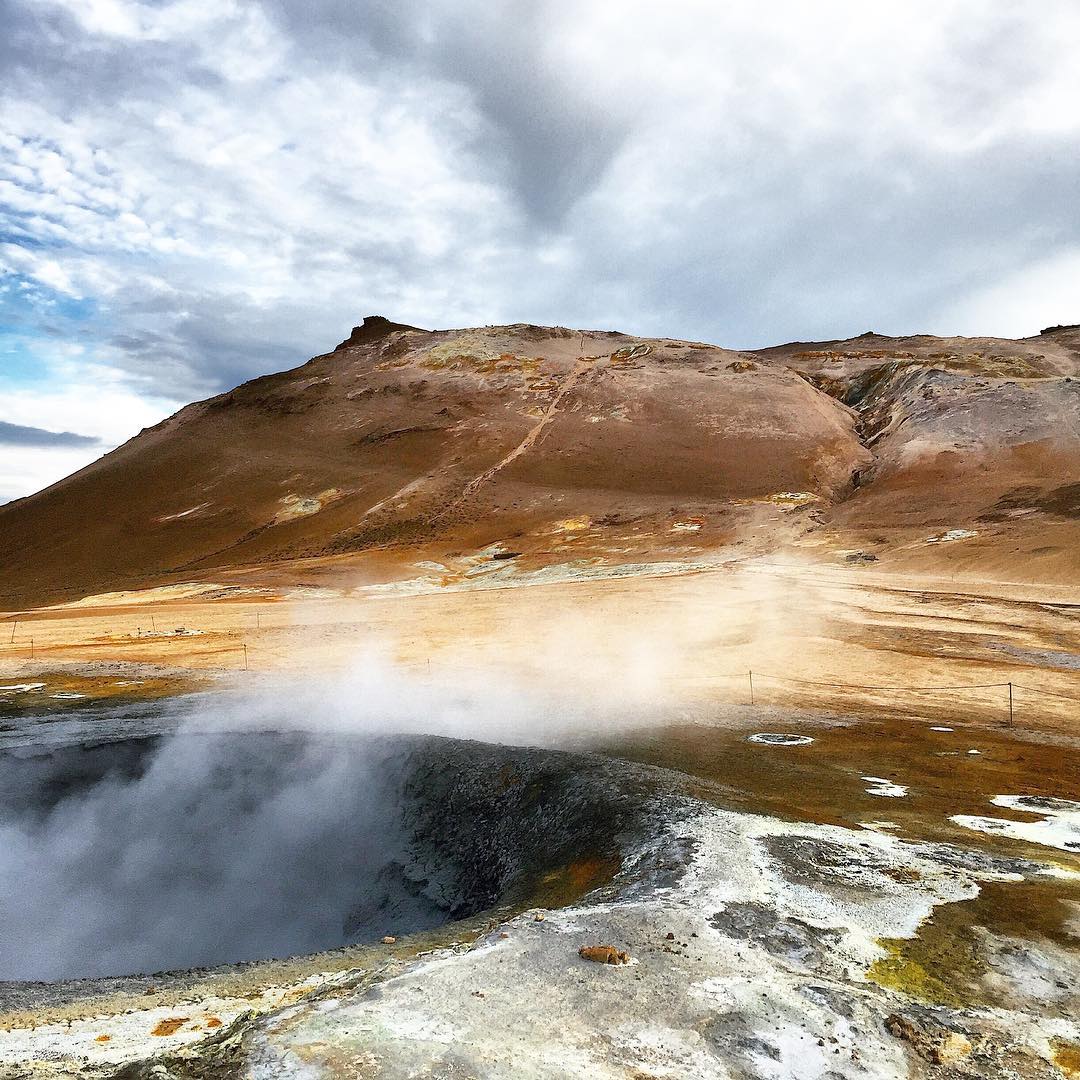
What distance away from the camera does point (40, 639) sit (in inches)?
1313

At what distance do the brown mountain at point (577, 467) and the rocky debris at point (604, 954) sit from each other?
38596mm

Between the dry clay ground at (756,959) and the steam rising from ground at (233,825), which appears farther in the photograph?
the steam rising from ground at (233,825)

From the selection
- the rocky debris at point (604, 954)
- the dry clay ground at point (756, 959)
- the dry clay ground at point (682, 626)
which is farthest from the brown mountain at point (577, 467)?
the rocky debris at point (604, 954)

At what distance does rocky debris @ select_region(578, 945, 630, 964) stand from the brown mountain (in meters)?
38.6

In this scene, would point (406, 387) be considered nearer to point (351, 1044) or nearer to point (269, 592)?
point (269, 592)

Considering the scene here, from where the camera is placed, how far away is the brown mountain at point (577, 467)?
54.4 m

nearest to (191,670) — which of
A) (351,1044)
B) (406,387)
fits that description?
(351,1044)

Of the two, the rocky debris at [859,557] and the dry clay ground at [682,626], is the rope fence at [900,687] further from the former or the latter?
the rocky debris at [859,557]

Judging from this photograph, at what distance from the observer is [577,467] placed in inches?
2970

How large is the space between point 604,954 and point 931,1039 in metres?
1.99

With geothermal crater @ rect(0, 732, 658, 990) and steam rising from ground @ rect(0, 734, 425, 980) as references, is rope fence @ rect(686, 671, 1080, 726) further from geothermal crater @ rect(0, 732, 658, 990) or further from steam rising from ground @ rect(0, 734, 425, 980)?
steam rising from ground @ rect(0, 734, 425, 980)

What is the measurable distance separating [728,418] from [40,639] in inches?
2510

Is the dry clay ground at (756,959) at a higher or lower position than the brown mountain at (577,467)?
lower

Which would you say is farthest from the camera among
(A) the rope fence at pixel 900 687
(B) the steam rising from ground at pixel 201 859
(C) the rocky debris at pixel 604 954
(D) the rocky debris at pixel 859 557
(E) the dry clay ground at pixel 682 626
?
(D) the rocky debris at pixel 859 557
